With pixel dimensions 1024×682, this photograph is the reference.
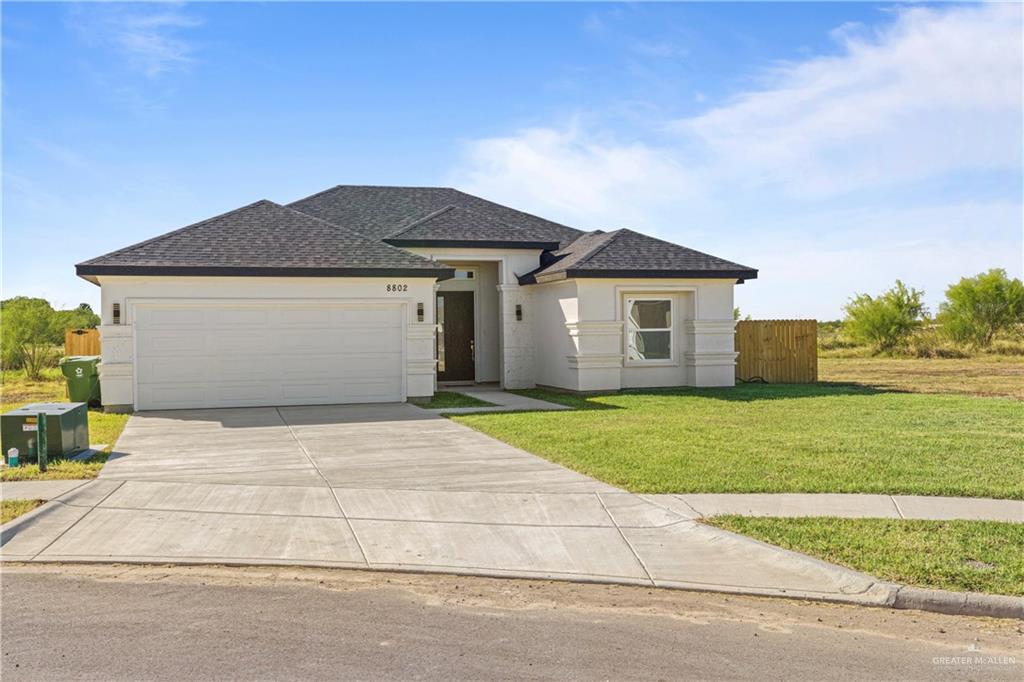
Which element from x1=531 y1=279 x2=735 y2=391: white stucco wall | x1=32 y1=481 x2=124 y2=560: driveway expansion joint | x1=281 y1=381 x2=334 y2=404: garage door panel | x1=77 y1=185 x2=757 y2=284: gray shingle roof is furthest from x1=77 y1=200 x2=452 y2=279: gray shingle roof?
x1=32 y1=481 x2=124 y2=560: driveway expansion joint

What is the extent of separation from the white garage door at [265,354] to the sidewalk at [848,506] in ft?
35.9

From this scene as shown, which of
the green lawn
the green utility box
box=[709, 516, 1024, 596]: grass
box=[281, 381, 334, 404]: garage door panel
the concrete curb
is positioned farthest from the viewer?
box=[281, 381, 334, 404]: garage door panel

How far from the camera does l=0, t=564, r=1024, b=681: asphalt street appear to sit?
16.3 feet

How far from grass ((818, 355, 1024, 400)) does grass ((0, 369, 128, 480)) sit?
1860 centimetres

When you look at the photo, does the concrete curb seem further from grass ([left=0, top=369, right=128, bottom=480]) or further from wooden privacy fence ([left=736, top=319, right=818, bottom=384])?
wooden privacy fence ([left=736, top=319, right=818, bottom=384])

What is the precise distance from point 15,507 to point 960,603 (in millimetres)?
8411

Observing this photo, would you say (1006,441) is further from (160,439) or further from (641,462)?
(160,439)

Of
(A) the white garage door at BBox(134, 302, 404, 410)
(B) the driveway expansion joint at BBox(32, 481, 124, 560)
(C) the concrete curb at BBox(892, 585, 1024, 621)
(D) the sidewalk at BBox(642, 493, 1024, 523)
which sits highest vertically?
(A) the white garage door at BBox(134, 302, 404, 410)

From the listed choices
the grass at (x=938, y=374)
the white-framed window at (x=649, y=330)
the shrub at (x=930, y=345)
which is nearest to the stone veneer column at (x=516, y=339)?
the white-framed window at (x=649, y=330)

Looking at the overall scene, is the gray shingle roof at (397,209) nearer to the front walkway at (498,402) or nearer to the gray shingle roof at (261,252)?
the gray shingle roof at (261,252)

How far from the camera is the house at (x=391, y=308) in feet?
57.7

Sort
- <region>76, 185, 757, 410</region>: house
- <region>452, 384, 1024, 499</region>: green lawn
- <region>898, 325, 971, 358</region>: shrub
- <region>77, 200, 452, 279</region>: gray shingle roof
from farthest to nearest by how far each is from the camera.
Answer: <region>898, 325, 971, 358</region>: shrub, <region>76, 185, 757, 410</region>: house, <region>77, 200, 452, 279</region>: gray shingle roof, <region>452, 384, 1024, 499</region>: green lawn

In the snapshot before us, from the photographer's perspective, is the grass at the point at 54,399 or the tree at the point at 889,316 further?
the tree at the point at 889,316

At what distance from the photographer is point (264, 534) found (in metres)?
7.74
